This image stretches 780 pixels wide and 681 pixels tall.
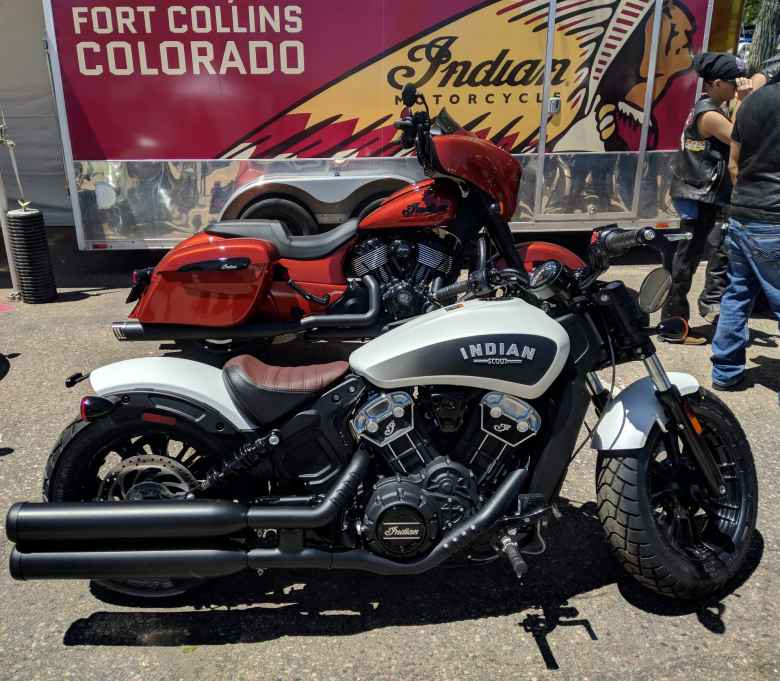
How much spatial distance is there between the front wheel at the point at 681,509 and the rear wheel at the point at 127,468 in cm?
144

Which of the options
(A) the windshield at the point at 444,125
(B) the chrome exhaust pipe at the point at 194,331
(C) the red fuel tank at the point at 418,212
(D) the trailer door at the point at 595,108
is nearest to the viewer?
(B) the chrome exhaust pipe at the point at 194,331

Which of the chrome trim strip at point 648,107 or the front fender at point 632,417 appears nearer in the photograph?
the front fender at point 632,417

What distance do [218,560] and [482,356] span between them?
3.68 feet

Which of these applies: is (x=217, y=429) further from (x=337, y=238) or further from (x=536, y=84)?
(x=536, y=84)

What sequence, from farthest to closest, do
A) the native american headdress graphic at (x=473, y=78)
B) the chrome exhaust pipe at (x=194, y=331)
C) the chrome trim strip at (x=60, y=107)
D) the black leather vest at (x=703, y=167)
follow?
the native american headdress graphic at (x=473, y=78) < the chrome trim strip at (x=60, y=107) < the black leather vest at (x=703, y=167) < the chrome exhaust pipe at (x=194, y=331)

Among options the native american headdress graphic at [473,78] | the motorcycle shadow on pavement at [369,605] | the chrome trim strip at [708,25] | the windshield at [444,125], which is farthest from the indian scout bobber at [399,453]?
the chrome trim strip at [708,25]

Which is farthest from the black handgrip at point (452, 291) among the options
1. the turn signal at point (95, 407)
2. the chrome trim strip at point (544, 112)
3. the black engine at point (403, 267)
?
the chrome trim strip at point (544, 112)

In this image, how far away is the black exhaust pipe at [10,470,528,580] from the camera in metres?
2.43

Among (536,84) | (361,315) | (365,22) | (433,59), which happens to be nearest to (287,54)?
(365,22)

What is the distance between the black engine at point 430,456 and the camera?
2.42 meters

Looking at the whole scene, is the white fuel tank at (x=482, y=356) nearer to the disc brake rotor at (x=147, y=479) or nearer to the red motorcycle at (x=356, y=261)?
the disc brake rotor at (x=147, y=479)

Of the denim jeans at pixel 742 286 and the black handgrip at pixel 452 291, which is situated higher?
the black handgrip at pixel 452 291

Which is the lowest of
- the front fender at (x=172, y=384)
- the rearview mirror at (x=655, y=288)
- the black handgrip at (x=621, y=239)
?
the front fender at (x=172, y=384)

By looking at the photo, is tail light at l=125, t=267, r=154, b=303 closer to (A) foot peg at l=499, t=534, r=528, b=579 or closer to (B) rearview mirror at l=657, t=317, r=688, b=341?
(A) foot peg at l=499, t=534, r=528, b=579
